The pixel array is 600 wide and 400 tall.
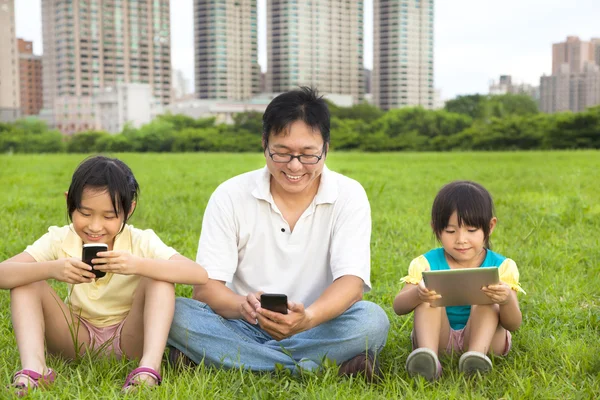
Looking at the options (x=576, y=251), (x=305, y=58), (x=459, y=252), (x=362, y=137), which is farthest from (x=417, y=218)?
(x=305, y=58)

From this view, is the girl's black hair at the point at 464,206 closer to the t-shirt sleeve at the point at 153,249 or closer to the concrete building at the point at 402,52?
the t-shirt sleeve at the point at 153,249

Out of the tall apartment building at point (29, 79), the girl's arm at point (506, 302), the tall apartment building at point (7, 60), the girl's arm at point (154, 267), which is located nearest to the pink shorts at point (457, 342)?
the girl's arm at point (506, 302)

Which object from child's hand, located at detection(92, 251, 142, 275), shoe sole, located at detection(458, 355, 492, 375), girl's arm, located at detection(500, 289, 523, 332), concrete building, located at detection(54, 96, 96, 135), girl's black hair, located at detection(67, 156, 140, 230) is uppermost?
concrete building, located at detection(54, 96, 96, 135)

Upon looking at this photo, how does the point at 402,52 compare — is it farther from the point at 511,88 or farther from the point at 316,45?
the point at 511,88

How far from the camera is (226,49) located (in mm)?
79125

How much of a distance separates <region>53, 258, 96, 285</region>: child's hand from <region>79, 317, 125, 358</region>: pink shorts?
14.6 inches

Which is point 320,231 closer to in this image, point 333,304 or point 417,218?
point 333,304

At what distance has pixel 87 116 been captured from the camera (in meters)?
76.4

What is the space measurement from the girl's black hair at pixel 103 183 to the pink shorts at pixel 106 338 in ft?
1.56

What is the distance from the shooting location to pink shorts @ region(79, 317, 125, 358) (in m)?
2.84

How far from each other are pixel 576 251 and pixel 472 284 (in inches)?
105

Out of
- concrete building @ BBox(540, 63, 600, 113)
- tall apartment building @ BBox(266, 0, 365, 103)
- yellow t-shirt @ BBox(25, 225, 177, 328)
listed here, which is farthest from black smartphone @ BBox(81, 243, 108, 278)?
tall apartment building @ BBox(266, 0, 365, 103)

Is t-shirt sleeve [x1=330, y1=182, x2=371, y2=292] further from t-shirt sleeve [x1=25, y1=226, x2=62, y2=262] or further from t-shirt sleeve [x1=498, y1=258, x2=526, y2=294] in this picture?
t-shirt sleeve [x1=25, y1=226, x2=62, y2=262]

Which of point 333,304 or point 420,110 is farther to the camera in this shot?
point 420,110
